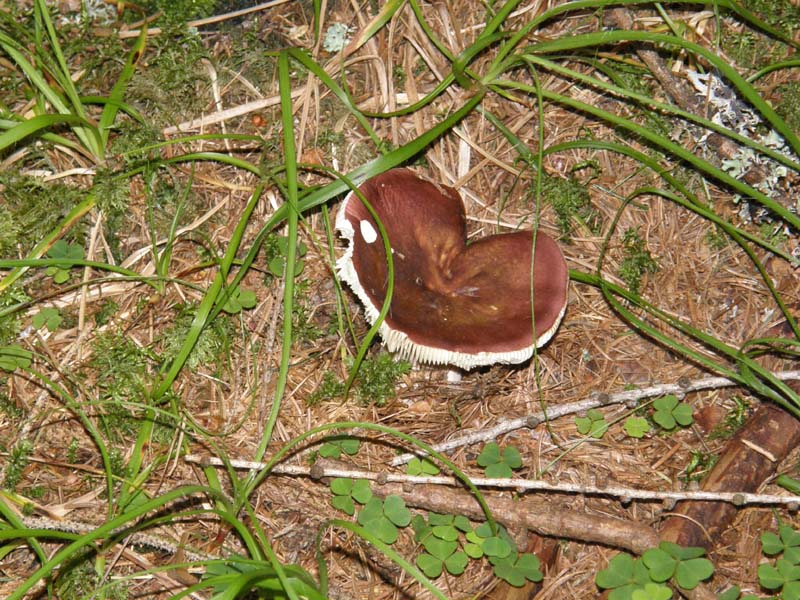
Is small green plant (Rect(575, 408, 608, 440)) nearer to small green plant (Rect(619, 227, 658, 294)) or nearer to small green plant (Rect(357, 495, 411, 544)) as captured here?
small green plant (Rect(619, 227, 658, 294))

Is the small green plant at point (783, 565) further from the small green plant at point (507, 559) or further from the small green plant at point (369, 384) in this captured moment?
the small green plant at point (369, 384)

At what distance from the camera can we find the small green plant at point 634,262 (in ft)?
10.6

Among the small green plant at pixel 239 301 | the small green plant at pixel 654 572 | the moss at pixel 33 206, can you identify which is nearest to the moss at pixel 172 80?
the moss at pixel 33 206

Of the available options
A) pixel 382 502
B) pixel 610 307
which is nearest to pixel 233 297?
A: pixel 382 502

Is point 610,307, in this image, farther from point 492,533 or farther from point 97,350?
point 97,350

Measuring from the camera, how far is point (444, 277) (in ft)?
10.0

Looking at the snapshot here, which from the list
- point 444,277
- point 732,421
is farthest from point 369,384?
point 732,421

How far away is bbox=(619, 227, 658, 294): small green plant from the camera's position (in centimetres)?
325

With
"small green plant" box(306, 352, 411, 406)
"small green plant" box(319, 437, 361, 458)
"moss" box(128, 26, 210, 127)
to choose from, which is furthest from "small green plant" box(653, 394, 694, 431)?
"moss" box(128, 26, 210, 127)

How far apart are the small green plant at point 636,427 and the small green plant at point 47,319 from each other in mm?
2404

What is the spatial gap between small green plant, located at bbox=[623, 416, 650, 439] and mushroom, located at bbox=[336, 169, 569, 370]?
1.86ft

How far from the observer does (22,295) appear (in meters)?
3.04

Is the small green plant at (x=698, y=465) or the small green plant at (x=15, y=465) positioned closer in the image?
the small green plant at (x=15, y=465)

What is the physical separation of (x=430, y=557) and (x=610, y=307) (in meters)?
1.34
